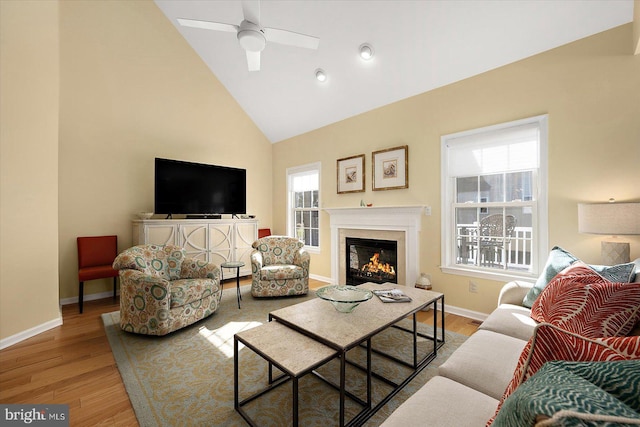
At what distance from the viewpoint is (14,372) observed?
2080 mm

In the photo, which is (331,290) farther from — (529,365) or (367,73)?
(367,73)

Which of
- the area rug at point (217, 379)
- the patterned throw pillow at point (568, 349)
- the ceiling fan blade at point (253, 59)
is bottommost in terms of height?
the area rug at point (217, 379)

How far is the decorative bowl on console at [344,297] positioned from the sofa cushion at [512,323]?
2.75 ft

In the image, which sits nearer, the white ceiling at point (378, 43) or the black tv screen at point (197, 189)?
the white ceiling at point (378, 43)

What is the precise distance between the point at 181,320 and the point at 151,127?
10.4 ft

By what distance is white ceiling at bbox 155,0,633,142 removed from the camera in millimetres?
2496

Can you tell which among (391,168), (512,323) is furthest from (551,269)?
(391,168)

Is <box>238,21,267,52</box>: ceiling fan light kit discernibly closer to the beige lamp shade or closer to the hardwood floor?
the hardwood floor

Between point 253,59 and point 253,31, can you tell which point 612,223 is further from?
point 253,59

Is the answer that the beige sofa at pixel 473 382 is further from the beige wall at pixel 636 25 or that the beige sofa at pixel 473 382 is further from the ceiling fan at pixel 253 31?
the ceiling fan at pixel 253 31

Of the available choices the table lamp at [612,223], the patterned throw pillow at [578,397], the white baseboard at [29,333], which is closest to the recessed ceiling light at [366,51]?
the table lamp at [612,223]

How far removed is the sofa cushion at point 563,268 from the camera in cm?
156

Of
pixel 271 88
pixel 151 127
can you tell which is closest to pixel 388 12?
pixel 271 88

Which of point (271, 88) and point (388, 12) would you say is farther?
point (271, 88)
